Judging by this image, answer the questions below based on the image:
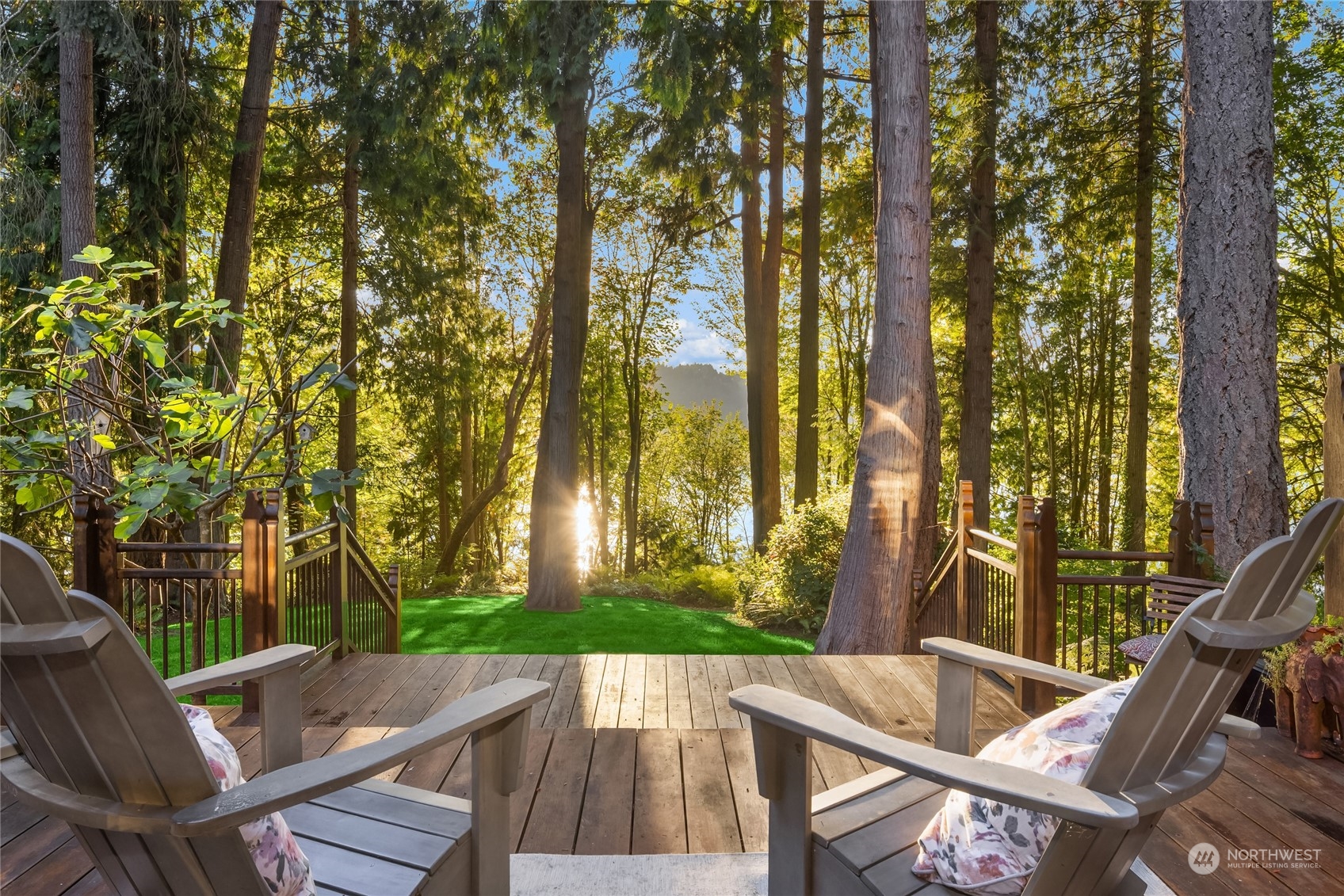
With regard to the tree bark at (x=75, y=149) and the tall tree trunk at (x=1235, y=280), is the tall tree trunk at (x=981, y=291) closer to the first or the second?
the tall tree trunk at (x=1235, y=280)

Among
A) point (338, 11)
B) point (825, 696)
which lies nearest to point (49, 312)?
point (825, 696)

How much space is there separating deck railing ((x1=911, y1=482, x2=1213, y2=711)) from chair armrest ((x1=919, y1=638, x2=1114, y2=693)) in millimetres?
1770

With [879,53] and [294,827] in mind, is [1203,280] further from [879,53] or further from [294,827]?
[294,827]

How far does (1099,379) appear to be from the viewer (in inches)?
538

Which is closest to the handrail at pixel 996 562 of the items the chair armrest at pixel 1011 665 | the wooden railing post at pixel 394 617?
the chair armrest at pixel 1011 665

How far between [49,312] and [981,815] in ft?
13.0

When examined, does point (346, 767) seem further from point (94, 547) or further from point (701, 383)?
point (701, 383)

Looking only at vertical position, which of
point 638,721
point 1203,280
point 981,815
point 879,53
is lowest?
point 638,721

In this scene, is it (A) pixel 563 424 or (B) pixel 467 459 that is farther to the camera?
(B) pixel 467 459

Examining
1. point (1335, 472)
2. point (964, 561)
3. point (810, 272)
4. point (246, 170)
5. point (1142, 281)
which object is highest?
point (246, 170)

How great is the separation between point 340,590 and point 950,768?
3.92 metres

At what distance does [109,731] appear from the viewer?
0.99 m

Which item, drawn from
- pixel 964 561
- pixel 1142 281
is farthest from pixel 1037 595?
pixel 1142 281

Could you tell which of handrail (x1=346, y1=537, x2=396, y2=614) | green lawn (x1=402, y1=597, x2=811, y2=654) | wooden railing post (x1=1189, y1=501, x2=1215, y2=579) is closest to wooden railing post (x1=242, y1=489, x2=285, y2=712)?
handrail (x1=346, y1=537, x2=396, y2=614)
